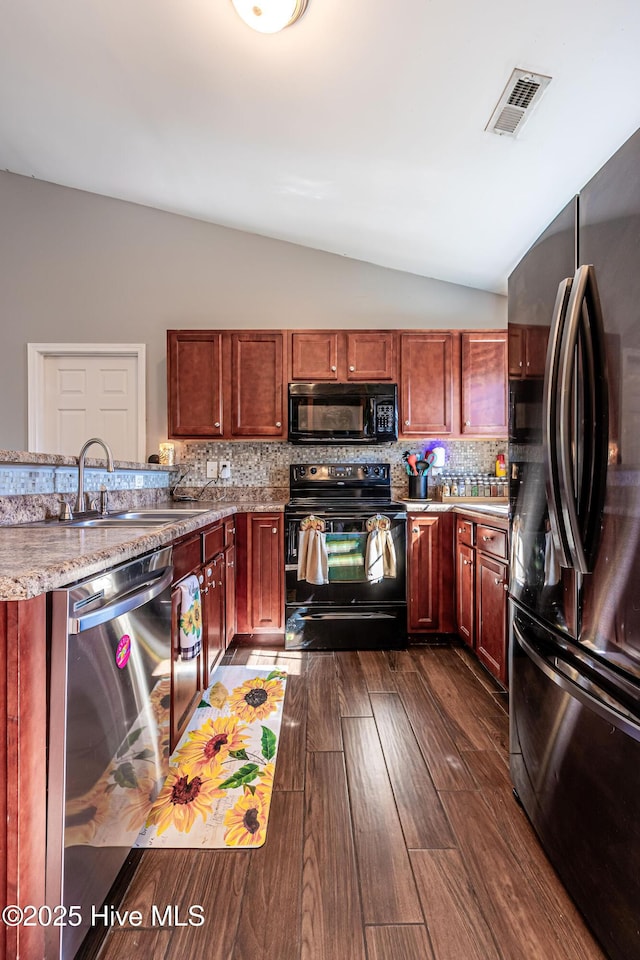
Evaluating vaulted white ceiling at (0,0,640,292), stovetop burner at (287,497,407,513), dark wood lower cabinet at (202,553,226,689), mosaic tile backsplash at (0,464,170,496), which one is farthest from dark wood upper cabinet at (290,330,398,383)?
dark wood lower cabinet at (202,553,226,689)

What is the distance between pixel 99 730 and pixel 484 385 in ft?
10.1

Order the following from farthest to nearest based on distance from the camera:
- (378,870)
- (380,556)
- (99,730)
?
1. (380,556)
2. (378,870)
3. (99,730)

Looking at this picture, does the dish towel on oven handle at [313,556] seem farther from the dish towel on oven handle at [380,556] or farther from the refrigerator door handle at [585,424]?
the refrigerator door handle at [585,424]

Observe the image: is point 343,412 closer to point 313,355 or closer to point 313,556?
point 313,355

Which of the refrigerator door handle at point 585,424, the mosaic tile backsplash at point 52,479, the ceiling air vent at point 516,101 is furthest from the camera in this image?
the ceiling air vent at point 516,101

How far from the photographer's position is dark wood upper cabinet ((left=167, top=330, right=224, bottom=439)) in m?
3.09

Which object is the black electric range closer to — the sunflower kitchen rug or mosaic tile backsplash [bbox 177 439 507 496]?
the sunflower kitchen rug

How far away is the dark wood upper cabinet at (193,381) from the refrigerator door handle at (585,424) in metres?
2.47

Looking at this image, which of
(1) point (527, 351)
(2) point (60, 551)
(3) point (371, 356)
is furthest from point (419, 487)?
(2) point (60, 551)

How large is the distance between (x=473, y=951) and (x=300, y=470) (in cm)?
249

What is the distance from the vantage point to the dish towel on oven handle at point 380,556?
8.93 ft

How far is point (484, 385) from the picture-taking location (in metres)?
3.17

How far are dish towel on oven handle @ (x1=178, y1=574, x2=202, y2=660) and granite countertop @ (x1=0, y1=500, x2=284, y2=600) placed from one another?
0.76 ft

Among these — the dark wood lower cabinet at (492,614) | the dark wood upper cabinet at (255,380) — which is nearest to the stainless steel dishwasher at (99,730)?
the dark wood lower cabinet at (492,614)
